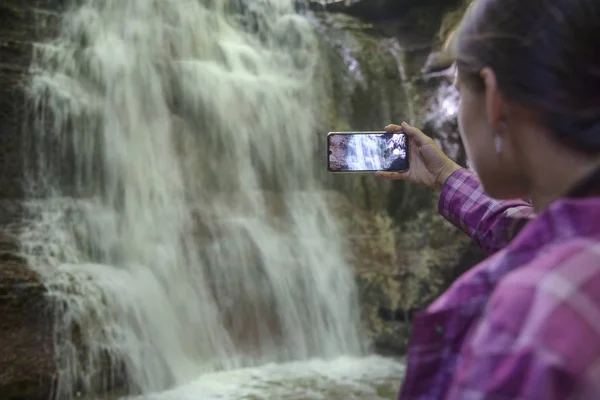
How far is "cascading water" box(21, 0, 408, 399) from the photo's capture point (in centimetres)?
382

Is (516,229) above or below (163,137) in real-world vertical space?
below

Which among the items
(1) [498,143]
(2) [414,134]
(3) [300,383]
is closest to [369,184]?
(3) [300,383]

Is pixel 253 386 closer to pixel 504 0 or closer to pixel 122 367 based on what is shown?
pixel 122 367

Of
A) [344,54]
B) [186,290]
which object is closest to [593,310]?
[186,290]

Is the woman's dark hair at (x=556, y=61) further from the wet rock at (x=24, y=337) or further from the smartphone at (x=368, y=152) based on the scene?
the wet rock at (x=24, y=337)

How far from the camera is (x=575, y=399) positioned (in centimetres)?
54

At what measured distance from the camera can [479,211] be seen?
159 centimetres

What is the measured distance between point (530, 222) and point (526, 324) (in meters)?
0.24

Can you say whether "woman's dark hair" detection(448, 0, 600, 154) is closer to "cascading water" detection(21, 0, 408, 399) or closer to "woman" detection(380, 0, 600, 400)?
"woman" detection(380, 0, 600, 400)

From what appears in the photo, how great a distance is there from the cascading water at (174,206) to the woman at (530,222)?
3.32m

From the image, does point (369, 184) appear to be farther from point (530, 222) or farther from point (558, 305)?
point (558, 305)

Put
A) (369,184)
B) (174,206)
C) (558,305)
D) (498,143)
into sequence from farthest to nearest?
1. (369,184)
2. (174,206)
3. (498,143)
4. (558,305)

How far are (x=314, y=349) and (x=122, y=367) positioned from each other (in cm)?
163

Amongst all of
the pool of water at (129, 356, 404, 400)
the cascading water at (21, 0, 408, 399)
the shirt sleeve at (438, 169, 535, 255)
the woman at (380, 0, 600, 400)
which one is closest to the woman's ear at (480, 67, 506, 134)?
the woman at (380, 0, 600, 400)
